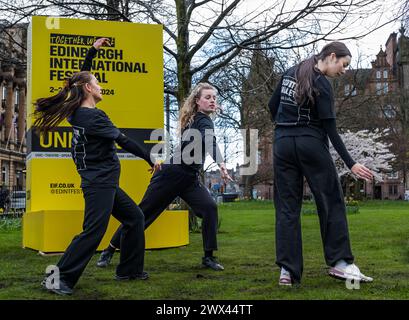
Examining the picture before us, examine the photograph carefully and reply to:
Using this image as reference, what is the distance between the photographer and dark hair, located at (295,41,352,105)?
17.3 feet

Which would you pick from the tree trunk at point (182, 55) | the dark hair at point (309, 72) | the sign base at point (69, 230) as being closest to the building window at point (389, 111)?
the tree trunk at point (182, 55)

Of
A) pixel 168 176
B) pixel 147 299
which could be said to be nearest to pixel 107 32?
pixel 168 176

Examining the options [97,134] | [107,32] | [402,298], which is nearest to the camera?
[402,298]

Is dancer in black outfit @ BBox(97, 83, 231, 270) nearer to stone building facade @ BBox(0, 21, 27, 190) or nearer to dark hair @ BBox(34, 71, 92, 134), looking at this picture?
dark hair @ BBox(34, 71, 92, 134)

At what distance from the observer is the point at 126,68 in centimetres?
888

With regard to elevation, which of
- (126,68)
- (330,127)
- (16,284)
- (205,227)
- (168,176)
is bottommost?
(16,284)

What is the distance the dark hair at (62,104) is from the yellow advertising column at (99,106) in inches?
112

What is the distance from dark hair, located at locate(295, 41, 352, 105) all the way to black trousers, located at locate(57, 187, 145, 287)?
6.22ft

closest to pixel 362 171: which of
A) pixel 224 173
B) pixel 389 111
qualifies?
pixel 224 173

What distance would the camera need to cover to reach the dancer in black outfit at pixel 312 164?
17.4 feet

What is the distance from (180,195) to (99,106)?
2466 mm
